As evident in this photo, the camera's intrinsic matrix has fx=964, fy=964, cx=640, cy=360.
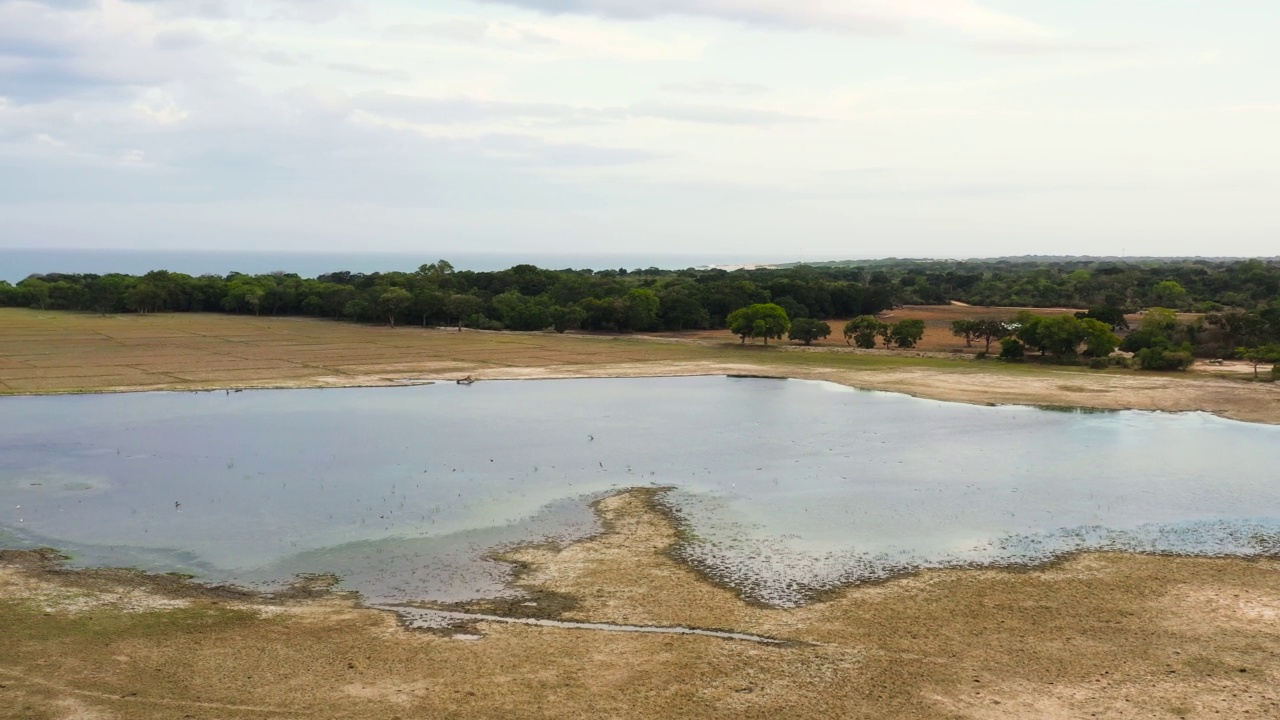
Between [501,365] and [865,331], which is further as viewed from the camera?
[865,331]

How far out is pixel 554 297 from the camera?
107875mm

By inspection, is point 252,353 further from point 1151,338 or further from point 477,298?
point 1151,338

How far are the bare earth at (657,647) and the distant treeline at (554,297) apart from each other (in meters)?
66.7

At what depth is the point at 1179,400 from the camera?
50062 millimetres

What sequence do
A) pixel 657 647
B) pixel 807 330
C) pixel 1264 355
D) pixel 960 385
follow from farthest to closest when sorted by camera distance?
pixel 807 330, pixel 1264 355, pixel 960 385, pixel 657 647

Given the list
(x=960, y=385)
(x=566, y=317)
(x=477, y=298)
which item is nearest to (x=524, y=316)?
(x=566, y=317)

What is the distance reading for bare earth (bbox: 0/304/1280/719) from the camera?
15570 millimetres

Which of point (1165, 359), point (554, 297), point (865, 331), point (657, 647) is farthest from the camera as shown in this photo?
point (554, 297)

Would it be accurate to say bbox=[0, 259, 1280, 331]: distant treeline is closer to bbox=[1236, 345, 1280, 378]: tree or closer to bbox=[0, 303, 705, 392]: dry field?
bbox=[0, 303, 705, 392]: dry field

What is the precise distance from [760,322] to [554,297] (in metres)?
36.0

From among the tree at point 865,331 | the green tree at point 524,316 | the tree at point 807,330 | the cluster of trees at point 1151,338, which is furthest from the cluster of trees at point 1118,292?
the green tree at point 524,316

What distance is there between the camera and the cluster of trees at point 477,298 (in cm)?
9312

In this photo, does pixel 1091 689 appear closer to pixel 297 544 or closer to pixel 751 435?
pixel 297 544

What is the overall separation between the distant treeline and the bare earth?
66739 mm
